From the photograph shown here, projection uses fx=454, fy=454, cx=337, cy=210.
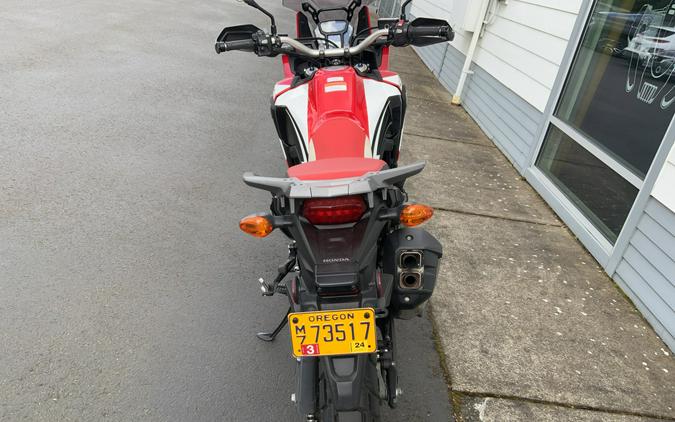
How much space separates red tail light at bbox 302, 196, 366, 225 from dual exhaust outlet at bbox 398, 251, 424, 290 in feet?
0.93

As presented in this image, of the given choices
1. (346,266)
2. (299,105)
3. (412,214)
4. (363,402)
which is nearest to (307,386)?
(363,402)

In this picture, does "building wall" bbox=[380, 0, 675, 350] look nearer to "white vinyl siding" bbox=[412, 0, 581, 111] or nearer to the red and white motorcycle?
"white vinyl siding" bbox=[412, 0, 581, 111]

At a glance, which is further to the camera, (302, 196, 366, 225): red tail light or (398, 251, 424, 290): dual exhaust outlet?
(398, 251, 424, 290): dual exhaust outlet

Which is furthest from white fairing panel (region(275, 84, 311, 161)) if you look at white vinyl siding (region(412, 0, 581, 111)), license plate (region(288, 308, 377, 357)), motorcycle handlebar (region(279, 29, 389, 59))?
white vinyl siding (region(412, 0, 581, 111))

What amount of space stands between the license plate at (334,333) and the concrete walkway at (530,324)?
3.67 feet

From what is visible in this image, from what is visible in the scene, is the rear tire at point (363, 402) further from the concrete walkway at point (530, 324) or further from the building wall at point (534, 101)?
the building wall at point (534, 101)

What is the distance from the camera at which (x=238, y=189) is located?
444cm

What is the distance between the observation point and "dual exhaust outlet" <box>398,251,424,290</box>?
1.86 m

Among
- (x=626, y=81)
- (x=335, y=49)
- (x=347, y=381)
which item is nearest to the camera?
(x=347, y=381)

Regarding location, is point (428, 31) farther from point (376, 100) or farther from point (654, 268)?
point (654, 268)

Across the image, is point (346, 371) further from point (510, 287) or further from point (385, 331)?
point (510, 287)

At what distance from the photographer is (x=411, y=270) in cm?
187

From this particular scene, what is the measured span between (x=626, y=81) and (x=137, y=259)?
4.42 meters

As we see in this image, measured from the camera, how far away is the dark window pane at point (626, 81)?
11.8 ft
